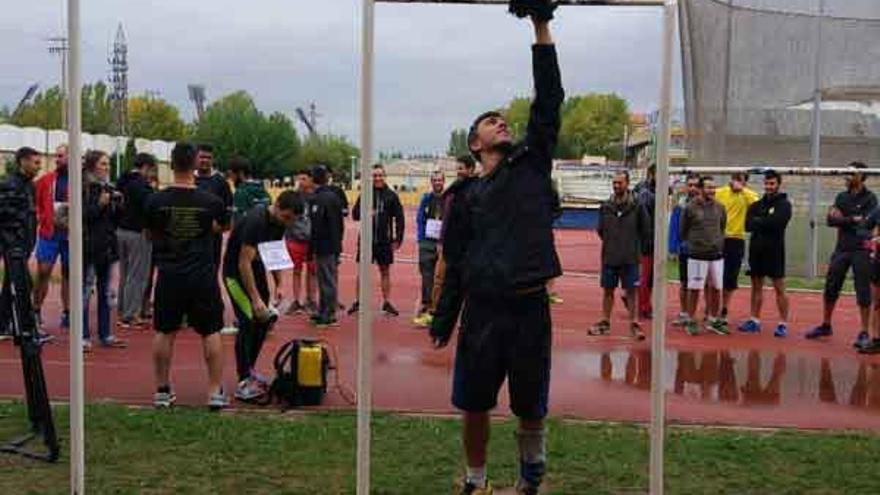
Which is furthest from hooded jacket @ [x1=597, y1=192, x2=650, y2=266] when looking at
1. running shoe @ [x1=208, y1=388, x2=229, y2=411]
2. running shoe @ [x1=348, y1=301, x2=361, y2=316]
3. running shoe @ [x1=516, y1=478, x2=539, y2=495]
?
running shoe @ [x1=516, y1=478, x2=539, y2=495]

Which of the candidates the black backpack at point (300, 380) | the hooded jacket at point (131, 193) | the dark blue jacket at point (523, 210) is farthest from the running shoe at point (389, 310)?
the dark blue jacket at point (523, 210)

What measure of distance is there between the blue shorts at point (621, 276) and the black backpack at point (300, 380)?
5321 mm

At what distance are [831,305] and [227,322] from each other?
296 inches

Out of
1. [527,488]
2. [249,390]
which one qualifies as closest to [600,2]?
[527,488]

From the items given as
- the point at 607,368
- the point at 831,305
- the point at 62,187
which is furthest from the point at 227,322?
the point at 831,305

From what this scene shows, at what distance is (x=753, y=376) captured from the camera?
10328 millimetres

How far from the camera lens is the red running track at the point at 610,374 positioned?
8.66 m

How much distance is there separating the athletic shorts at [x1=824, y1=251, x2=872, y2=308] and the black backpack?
22.9ft

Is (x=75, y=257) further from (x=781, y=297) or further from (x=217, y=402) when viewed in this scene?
(x=781, y=297)

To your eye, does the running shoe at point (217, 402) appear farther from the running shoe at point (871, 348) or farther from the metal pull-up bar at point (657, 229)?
the running shoe at point (871, 348)

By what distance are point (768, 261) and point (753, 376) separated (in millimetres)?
2955

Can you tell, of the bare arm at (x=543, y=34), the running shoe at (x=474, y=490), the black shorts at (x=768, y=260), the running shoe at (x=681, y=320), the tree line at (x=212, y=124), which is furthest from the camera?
the tree line at (x=212, y=124)

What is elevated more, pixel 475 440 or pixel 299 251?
pixel 299 251

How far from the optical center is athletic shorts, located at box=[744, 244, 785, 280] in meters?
12.8
